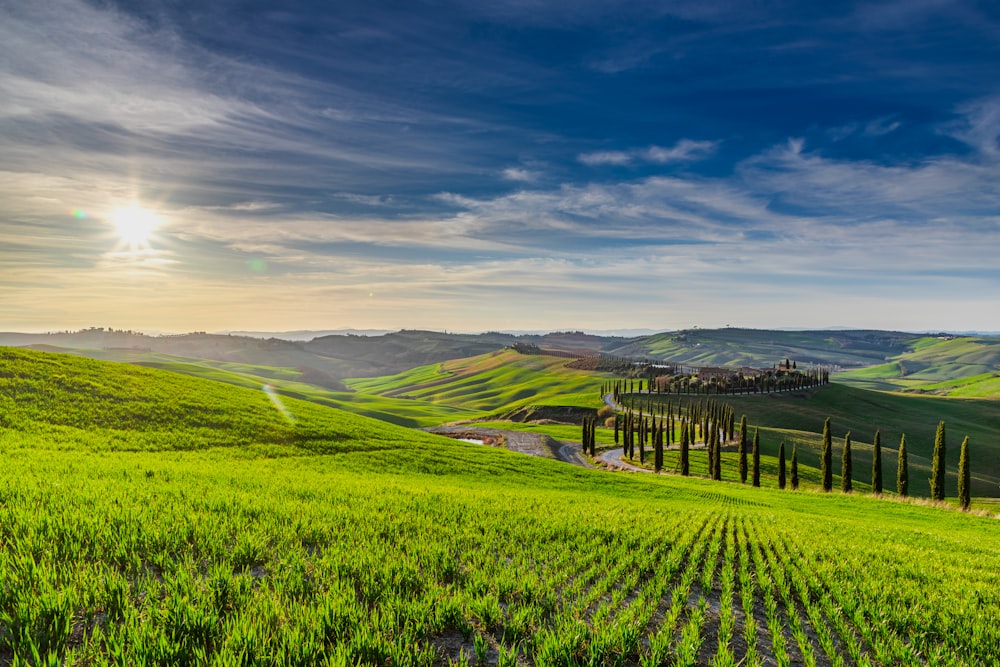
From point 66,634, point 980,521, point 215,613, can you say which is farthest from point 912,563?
point 980,521

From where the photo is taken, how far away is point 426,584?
33.2 ft

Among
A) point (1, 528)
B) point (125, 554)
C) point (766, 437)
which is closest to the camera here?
point (125, 554)

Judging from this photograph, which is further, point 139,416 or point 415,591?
point 139,416

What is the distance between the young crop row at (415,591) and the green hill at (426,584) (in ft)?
0.18

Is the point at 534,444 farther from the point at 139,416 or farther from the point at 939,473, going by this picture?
the point at 139,416

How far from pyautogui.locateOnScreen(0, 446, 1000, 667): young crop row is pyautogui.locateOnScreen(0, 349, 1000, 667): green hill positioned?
55 mm

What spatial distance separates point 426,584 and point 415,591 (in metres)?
0.27

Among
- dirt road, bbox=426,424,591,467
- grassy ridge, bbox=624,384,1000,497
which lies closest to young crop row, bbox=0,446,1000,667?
dirt road, bbox=426,424,591,467

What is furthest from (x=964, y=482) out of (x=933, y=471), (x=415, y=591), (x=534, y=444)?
(x=534, y=444)

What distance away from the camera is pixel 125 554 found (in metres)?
9.54

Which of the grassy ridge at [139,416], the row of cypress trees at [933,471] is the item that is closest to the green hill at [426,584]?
the grassy ridge at [139,416]

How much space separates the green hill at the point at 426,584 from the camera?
7.10 meters

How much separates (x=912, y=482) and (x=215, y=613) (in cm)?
12280

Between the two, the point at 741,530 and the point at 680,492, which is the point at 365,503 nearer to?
the point at 741,530
